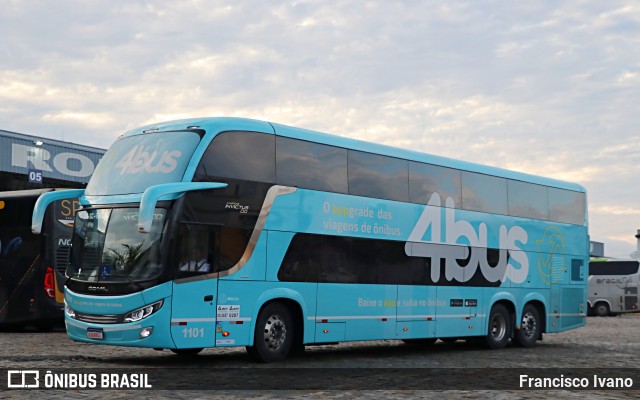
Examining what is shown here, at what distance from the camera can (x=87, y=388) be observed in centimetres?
1154

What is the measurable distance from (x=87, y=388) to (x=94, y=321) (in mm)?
2895

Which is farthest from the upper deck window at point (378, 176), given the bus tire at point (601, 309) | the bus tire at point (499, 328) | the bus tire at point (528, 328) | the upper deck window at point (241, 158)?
the bus tire at point (601, 309)

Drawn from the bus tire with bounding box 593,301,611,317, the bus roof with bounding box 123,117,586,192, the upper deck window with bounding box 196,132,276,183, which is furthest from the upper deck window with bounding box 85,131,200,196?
the bus tire with bounding box 593,301,611,317

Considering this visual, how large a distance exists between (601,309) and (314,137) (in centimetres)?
3741

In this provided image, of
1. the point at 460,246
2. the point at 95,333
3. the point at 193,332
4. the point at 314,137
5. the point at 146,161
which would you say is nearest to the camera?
the point at 95,333

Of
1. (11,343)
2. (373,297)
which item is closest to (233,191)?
(373,297)

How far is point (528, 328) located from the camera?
2269cm

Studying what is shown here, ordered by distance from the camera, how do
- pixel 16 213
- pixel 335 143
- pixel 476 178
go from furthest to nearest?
pixel 16 213 < pixel 476 178 < pixel 335 143

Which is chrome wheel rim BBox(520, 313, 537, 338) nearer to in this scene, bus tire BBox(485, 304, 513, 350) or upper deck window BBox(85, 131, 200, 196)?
bus tire BBox(485, 304, 513, 350)

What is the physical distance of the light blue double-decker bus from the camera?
14203 mm

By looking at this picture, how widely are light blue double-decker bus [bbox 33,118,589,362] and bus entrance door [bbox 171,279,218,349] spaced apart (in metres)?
0.02

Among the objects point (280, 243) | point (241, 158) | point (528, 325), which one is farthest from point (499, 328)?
point (241, 158)

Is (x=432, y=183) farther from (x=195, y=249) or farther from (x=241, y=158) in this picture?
(x=195, y=249)

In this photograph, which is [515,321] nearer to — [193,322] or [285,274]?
[285,274]
